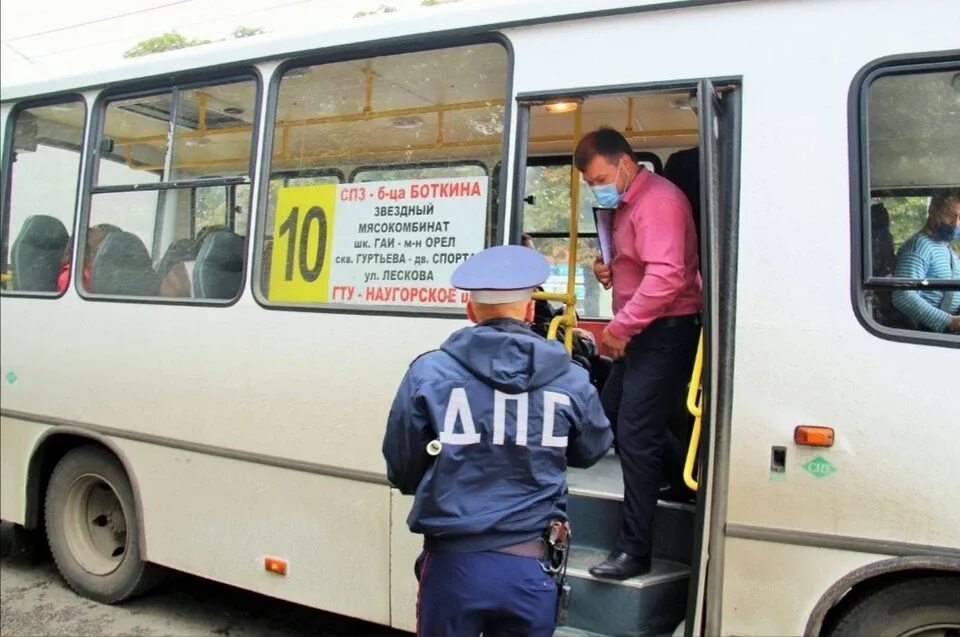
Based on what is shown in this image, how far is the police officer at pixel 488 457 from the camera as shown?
2.33 metres

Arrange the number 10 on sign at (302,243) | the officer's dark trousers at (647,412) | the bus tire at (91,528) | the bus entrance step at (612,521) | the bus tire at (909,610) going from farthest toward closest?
the bus tire at (91,528)
the number 10 on sign at (302,243)
the bus entrance step at (612,521)
the officer's dark trousers at (647,412)
the bus tire at (909,610)

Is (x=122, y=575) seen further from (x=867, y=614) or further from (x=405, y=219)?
(x=867, y=614)

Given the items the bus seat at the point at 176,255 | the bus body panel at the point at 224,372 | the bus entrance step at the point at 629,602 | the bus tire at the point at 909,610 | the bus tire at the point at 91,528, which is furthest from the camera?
the bus tire at the point at 91,528

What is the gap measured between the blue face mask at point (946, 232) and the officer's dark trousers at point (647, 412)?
899mm

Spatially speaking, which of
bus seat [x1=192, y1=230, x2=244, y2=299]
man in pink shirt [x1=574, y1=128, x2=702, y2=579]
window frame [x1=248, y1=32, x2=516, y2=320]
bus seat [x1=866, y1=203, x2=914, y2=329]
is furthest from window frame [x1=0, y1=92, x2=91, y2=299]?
bus seat [x1=866, y1=203, x2=914, y2=329]

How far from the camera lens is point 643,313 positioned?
320 centimetres

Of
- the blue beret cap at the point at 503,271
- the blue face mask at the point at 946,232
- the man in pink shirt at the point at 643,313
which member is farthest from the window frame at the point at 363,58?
the blue face mask at the point at 946,232

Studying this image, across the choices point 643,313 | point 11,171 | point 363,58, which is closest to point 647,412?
point 643,313

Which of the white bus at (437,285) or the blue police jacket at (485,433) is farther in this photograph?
the white bus at (437,285)

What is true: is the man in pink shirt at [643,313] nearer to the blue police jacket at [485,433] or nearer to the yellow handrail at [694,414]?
the yellow handrail at [694,414]

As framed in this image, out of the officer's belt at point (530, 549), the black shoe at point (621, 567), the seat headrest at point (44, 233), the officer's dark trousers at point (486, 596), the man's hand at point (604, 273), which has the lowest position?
the black shoe at point (621, 567)

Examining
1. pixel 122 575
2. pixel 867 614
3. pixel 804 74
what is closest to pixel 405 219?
pixel 804 74

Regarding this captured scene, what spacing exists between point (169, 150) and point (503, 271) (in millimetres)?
2741

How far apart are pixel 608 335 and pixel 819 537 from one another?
100cm
